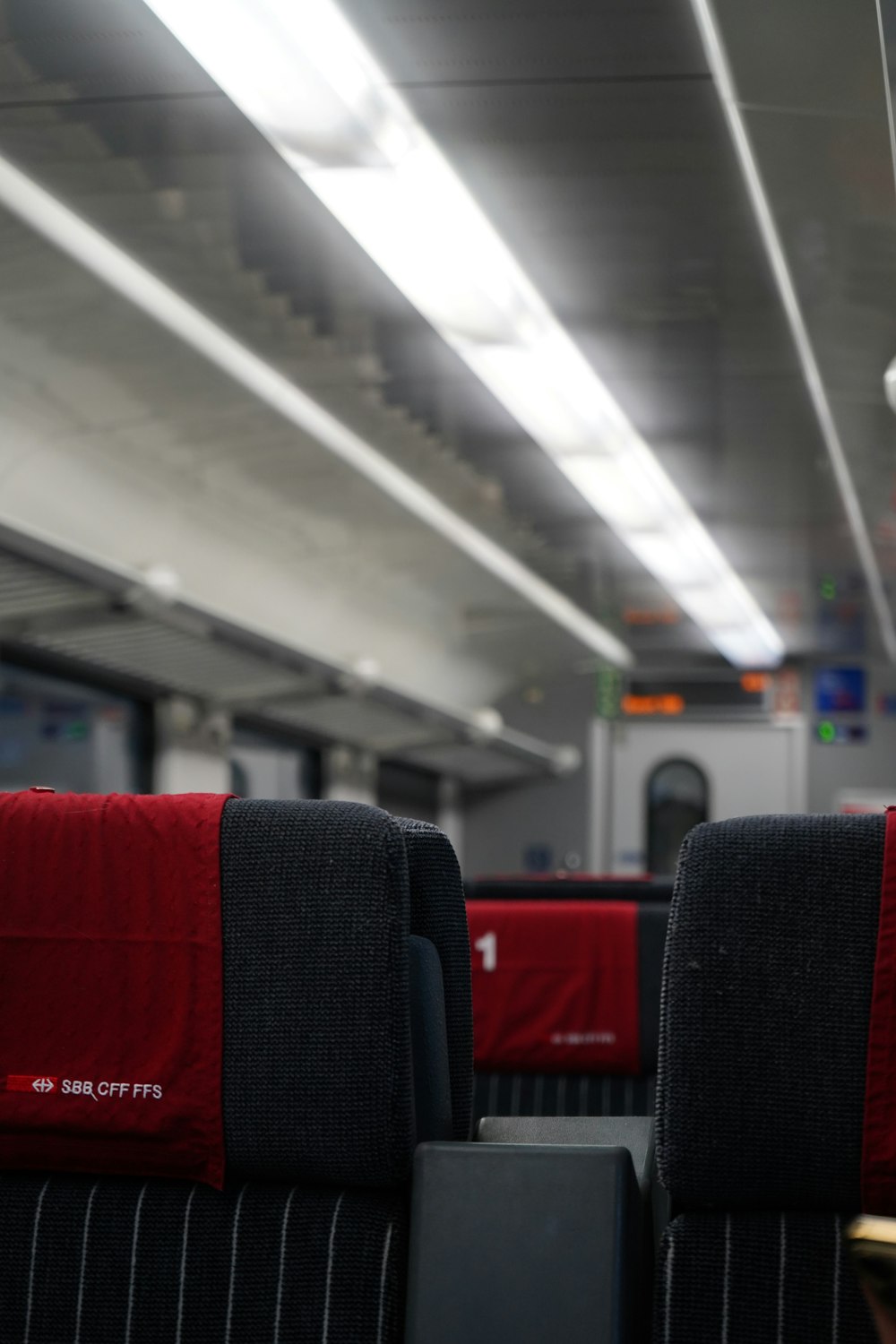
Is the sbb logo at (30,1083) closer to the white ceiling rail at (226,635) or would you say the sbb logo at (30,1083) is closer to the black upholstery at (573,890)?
the black upholstery at (573,890)

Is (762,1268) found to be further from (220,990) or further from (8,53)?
(8,53)

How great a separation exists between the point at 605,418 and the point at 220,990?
5.96 meters

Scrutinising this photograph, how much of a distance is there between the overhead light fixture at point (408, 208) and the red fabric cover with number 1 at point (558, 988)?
224 cm

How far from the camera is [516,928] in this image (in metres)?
4.47

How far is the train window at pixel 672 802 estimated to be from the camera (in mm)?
14289

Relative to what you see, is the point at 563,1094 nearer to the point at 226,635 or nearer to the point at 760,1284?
the point at 760,1284

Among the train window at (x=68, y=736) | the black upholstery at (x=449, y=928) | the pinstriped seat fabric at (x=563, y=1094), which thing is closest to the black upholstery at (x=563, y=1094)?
the pinstriped seat fabric at (x=563, y=1094)

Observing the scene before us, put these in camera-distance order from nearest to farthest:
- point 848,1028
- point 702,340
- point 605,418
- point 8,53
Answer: point 848,1028
point 8,53
point 702,340
point 605,418

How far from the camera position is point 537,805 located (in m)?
14.8

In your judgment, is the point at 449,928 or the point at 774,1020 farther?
the point at 449,928

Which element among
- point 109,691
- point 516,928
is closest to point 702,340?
point 516,928

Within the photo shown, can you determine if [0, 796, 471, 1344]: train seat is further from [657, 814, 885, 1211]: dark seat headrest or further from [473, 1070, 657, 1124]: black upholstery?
[473, 1070, 657, 1124]: black upholstery

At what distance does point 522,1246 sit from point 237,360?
5.43 m

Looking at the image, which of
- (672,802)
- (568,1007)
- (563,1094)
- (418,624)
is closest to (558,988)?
(568,1007)
